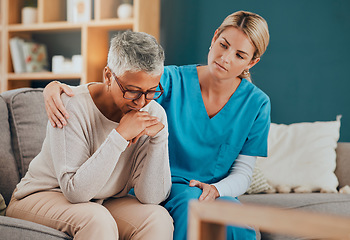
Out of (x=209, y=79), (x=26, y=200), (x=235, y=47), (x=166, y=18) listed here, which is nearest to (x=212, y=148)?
(x=209, y=79)

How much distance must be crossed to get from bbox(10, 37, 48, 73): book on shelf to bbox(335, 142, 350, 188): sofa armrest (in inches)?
89.9

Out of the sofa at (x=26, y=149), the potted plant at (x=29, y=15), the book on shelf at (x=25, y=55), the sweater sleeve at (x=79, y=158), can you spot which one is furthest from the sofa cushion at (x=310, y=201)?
the potted plant at (x=29, y=15)

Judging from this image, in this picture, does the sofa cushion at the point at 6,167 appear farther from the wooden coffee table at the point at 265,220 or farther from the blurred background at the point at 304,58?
the blurred background at the point at 304,58

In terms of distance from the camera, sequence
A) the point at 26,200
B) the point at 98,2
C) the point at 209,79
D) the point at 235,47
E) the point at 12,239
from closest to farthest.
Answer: the point at 12,239
the point at 26,200
the point at 235,47
the point at 209,79
the point at 98,2

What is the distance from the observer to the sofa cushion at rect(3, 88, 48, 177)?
61.7 inches

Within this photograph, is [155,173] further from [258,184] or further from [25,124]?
[258,184]

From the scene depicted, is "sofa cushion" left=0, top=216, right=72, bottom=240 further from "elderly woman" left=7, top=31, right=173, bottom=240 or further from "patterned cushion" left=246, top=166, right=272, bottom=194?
"patterned cushion" left=246, top=166, right=272, bottom=194

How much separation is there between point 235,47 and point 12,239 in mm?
941

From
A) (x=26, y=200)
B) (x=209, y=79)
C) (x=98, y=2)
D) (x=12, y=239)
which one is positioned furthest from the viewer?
(x=98, y=2)

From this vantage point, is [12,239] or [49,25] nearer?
[12,239]

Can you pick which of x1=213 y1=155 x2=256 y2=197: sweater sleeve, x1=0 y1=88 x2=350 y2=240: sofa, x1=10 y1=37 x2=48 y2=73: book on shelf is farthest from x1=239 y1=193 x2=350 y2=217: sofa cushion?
x1=10 y1=37 x2=48 y2=73: book on shelf

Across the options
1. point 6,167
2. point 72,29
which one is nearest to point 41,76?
point 72,29

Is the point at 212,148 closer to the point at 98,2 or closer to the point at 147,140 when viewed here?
the point at 147,140

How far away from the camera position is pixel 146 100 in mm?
1153
